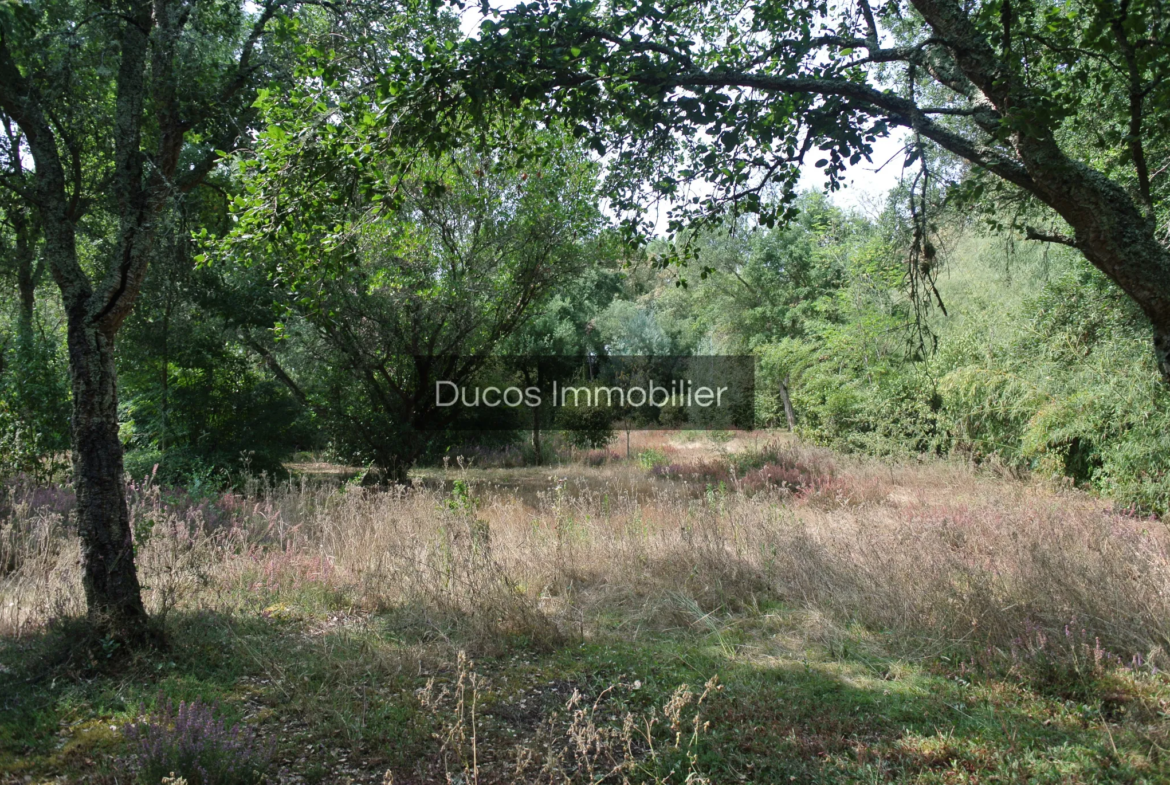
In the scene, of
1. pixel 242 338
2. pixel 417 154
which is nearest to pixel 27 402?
pixel 242 338

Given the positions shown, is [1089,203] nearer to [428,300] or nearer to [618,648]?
[618,648]

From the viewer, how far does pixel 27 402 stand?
8820 mm

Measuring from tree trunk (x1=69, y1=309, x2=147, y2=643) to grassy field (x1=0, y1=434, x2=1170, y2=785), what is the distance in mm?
219

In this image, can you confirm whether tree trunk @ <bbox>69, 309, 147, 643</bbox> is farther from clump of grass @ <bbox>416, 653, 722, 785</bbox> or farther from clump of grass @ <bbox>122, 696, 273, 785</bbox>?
clump of grass @ <bbox>416, 653, 722, 785</bbox>

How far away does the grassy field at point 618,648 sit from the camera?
2877mm

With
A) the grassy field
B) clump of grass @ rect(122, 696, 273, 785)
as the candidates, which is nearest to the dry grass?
the grassy field

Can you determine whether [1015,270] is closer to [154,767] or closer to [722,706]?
[722,706]

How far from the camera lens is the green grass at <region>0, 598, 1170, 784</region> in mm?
2816

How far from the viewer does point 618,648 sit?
423 centimetres

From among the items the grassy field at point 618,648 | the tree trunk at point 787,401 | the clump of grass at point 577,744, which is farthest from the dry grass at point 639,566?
the tree trunk at point 787,401

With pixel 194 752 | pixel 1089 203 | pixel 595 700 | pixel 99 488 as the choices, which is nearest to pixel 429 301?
pixel 99 488

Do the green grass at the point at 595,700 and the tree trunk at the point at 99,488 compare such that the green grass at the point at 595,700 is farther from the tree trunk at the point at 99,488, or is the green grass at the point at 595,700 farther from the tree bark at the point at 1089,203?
the tree bark at the point at 1089,203

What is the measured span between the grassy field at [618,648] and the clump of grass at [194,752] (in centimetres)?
3

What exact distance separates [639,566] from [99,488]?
3803mm
